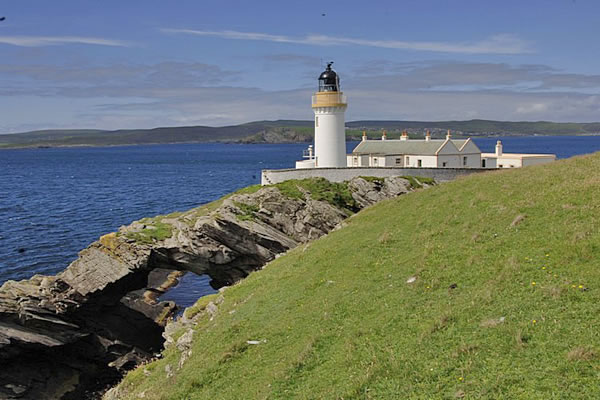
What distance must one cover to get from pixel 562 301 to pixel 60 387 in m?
28.8

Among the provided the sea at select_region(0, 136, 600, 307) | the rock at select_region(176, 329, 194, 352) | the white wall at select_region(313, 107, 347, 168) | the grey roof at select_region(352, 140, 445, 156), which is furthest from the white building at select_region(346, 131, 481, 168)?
the rock at select_region(176, 329, 194, 352)

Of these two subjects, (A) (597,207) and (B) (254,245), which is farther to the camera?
(B) (254,245)

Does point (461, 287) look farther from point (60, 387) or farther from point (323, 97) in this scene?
point (323, 97)

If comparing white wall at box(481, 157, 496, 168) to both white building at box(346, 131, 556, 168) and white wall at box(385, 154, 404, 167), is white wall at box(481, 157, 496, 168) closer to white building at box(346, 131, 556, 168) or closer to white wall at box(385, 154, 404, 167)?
white building at box(346, 131, 556, 168)

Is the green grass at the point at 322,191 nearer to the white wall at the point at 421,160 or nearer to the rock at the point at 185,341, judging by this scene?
the white wall at the point at 421,160

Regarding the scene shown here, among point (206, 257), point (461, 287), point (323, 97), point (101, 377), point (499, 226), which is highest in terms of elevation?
point (323, 97)

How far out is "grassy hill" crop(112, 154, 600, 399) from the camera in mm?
13578

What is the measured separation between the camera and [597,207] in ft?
72.6

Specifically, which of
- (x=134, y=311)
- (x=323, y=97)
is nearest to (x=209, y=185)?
(x=323, y=97)

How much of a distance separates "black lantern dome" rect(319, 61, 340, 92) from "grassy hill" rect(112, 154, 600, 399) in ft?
105

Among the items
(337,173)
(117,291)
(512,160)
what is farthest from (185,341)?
(512,160)

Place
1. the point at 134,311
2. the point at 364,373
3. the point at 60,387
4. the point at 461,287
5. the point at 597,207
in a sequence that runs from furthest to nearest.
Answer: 1. the point at 134,311
2. the point at 60,387
3. the point at 597,207
4. the point at 461,287
5. the point at 364,373

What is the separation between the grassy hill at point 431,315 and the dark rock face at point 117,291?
10646mm

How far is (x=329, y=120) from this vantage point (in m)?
57.9
